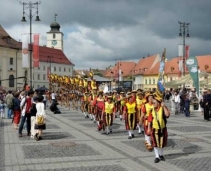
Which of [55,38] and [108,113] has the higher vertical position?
[55,38]

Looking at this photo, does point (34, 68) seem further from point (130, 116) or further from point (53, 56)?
point (130, 116)

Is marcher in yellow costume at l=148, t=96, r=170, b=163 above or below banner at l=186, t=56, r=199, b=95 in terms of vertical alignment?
below

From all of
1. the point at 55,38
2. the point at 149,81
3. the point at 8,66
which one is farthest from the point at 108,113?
the point at 55,38

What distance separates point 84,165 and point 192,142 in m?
4.73

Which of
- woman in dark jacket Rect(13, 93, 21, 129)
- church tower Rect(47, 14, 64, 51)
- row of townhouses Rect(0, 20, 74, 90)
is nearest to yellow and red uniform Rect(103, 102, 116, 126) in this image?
woman in dark jacket Rect(13, 93, 21, 129)

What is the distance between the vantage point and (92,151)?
35.3ft

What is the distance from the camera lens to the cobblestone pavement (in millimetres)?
8719

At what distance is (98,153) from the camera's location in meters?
10.4

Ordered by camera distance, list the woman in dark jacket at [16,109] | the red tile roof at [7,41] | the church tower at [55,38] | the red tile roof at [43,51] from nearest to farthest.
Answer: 1. the woman in dark jacket at [16,109]
2. the red tile roof at [7,41]
3. the red tile roof at [43,51]
4. the church tower at [55,38]

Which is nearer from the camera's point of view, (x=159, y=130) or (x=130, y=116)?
(x=159, y=130)

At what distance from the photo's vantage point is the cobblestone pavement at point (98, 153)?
8719 mm

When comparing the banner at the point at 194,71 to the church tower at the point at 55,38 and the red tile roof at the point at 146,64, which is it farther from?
the church tower at the point at 55,38

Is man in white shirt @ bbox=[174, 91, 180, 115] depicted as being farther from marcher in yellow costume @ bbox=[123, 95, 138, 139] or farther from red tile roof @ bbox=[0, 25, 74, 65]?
red tile roof @ bbox=[0, 25, 74, 65]

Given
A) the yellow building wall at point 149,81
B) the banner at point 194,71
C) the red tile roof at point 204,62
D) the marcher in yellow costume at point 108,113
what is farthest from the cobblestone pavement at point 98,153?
the yellow building wall at point 149,81
